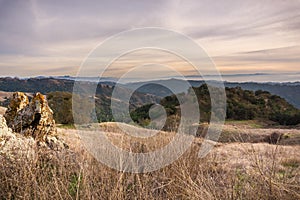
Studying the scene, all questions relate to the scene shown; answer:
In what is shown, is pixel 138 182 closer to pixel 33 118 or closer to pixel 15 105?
pixel 33 118

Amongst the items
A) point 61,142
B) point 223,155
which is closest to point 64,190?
point 61,142

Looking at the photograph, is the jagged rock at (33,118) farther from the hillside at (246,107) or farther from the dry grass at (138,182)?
the hillside at (246,107)

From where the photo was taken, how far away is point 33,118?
22.2 ft

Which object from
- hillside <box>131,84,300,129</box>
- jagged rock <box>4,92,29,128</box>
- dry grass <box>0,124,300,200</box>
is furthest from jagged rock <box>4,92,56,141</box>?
hillside <box>131,84,300,129</box>

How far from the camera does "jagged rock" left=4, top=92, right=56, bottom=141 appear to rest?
663 cm

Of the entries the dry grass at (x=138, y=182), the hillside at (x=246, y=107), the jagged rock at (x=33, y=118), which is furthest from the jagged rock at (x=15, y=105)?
the hillside at (x=246, y=107)

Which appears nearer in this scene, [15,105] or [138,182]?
[138,182]

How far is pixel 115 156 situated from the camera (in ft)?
15.3

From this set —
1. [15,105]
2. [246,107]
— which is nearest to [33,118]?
[15,105]

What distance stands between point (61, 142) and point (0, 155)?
2.08 m

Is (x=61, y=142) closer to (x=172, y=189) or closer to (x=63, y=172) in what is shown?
(x=63, y=172)

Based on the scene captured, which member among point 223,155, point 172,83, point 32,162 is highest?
point 172,83

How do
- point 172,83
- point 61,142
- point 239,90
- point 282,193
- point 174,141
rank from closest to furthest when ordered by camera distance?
point 282,193, point 174,141, point 61,142, point 172,83, point 239,90

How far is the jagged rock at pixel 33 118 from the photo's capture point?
Answer: 663 cm
